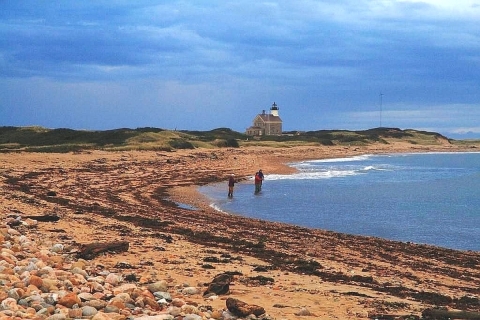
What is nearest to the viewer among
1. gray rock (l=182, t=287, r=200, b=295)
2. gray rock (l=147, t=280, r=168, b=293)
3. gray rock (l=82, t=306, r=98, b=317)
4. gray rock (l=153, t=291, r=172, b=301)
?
gray rock (l=82, t=306, r=98, b=317)

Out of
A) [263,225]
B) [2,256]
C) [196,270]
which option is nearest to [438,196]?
[263,225]

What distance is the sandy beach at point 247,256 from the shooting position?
8633 millimetres

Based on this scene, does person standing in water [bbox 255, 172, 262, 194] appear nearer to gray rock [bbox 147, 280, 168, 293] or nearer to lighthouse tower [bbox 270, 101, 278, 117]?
gray rock [bbox 147, 280, 168, 293]

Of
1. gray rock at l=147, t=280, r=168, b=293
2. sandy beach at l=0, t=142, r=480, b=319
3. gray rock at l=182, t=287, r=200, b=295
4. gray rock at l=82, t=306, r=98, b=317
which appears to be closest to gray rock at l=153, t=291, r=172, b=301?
gray rock at l=147, t=280, r=168, b=293

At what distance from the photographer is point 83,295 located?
6.91 meters

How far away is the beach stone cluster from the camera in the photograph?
630 centimetres

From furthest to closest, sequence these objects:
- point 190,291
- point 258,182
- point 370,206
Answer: point 258,182, point 370,206, point 190,291

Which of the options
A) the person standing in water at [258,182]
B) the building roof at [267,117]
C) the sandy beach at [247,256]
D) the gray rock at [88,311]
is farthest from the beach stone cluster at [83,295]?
the building roof at [267,117]

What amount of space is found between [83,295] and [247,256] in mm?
6332

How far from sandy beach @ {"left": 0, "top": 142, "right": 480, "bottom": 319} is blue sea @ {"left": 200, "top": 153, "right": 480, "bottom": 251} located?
7.20 feet

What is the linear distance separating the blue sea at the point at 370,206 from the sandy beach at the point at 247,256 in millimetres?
2194

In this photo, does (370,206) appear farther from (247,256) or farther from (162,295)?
(162,295)

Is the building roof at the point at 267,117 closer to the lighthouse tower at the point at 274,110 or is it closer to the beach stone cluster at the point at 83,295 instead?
the lighthouse tower at the point at 274,110

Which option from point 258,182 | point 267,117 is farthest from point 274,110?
point 258,182
